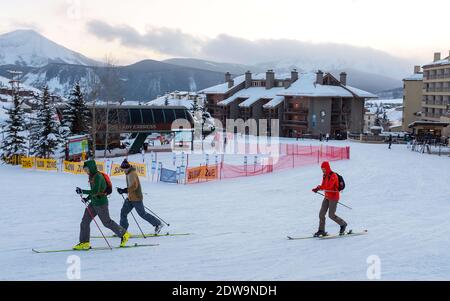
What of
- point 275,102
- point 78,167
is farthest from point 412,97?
point 78,167

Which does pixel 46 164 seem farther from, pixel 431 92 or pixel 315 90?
pixel 431 92

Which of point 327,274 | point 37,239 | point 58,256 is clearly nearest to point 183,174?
point 37,239

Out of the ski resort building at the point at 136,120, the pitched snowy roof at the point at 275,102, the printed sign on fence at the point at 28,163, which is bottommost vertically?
the printed sign on fence at the point at 28,163

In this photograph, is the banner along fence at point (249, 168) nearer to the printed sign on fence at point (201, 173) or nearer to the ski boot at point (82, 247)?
the printed sign on fence at point (201, 173)

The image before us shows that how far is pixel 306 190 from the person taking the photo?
1947 centimetres

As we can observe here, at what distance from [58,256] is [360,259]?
18.2ft

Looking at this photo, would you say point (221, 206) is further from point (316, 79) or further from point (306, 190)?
point (316, 79)

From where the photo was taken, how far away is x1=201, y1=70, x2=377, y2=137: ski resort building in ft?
202

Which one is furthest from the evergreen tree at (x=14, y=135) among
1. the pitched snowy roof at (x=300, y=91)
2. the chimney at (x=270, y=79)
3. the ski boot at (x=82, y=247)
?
the chimney at (x=270, y=79)

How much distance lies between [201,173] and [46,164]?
518 inches

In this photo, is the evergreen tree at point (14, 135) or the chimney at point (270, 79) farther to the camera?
the chimney at point (270, 79)

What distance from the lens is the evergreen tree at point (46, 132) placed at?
1613 inches

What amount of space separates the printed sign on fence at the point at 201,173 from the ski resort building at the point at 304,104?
118ft
